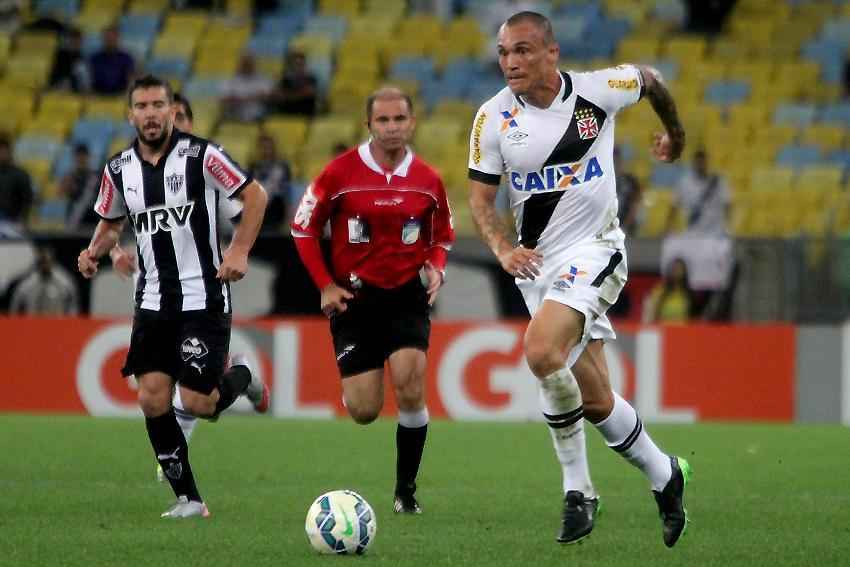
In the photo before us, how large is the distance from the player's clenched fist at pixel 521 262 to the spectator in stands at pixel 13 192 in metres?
10.6

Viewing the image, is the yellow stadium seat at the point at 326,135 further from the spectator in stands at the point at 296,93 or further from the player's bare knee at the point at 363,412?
the player's bare knee at the point at 363,412

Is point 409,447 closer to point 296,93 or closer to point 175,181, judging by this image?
point 175,181

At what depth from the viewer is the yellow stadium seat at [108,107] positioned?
20.8 meters

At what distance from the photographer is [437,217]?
30.7ft

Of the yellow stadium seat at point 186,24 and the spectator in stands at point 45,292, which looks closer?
the spectator in stands at point 45,292

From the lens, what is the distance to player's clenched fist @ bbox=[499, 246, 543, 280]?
7312mm

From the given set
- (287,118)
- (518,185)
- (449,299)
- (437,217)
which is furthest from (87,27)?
(518,185)

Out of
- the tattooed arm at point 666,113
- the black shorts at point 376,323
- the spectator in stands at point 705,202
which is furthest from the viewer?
the spectator in stands at point 705,202

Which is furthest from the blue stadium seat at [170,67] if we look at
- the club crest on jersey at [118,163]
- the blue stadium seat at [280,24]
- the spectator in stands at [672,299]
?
the club crest on jersey at [118,163]

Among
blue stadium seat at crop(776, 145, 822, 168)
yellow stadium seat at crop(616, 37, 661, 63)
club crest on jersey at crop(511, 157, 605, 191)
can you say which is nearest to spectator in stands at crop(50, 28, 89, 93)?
yellow stadium seat at crop(616, 37, 661, 63)

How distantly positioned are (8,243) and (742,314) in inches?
265

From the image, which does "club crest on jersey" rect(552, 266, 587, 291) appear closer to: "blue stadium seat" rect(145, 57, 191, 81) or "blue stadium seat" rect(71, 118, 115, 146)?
"blue stadium seat" rect(71, 118, 115, 146)

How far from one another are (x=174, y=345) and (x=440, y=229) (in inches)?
66.6

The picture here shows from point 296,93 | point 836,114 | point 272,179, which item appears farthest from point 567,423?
point 836,114
